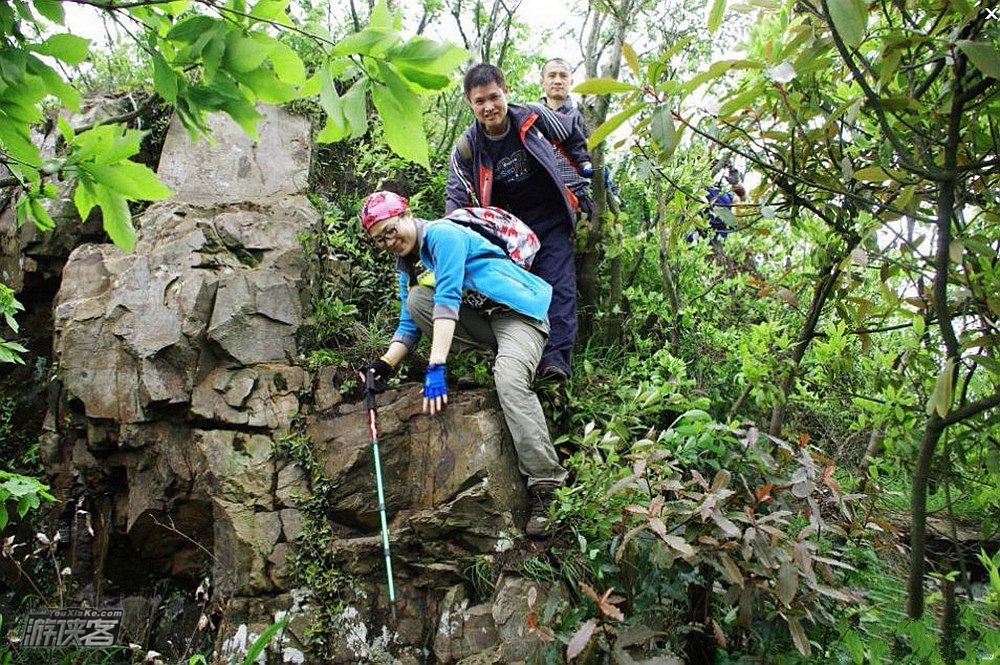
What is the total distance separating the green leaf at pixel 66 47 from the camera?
1.47 m

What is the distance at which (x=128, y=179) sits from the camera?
1.59 m

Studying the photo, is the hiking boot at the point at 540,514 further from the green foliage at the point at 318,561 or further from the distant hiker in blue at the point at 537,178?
the green foliage at the point at 318,561

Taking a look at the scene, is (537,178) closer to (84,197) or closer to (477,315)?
(477,315)

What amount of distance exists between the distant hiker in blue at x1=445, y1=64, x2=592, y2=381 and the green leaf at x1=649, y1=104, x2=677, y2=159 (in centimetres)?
252

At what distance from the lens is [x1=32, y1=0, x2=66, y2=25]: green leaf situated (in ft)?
5.00

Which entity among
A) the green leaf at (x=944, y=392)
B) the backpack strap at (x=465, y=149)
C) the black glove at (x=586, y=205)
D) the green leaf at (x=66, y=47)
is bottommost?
the green leaf at (x=944, y=392)

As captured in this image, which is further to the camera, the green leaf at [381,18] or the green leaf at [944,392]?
the green leaf at [944,392]

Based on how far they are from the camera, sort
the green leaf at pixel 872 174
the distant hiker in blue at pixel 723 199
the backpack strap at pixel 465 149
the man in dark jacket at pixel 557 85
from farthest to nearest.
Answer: the man in dark jacket at pixel 557 85 < the backpack strap at pixel 465 149 < the distant hiker in blue at pixel 723 199 < the green leaf at pixel 872 174

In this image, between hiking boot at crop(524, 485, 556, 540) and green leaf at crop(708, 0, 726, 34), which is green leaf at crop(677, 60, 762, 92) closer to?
green leaf at crop(708, 0, 726, 34)

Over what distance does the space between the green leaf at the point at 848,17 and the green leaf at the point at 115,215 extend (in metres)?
1.63

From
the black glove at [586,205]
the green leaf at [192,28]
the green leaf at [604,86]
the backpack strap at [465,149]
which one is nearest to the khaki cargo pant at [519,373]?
the backpack strap at [465,149]

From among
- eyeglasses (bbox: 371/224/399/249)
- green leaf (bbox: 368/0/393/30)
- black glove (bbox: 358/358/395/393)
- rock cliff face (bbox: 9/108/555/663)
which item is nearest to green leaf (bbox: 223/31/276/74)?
green leaf (bbox: 368/0/393/30)

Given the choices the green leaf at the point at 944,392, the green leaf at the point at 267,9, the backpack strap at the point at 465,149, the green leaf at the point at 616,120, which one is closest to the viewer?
the green leaf at the point at 267,9

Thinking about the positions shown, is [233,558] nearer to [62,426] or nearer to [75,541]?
[75,541]
